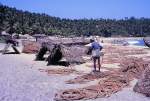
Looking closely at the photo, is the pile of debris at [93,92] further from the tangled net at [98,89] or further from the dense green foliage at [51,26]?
the dense green foliage at [51,26]

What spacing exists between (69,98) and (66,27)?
142 m

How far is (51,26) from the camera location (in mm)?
134625

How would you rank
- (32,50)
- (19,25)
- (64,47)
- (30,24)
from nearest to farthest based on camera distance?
(64,47) < (32,50) < (19,25) < (30,24)

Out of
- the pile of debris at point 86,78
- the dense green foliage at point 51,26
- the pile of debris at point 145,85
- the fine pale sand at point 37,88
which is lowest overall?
the fine pale sand at point 37,88

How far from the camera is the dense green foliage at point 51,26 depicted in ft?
317

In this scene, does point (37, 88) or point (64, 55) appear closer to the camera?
point (37, 88)

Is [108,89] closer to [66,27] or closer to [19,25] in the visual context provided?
[19,25]

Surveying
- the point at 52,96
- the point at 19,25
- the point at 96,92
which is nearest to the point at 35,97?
the point at 52,96

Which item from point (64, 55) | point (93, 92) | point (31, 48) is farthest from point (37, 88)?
point (31, 48)

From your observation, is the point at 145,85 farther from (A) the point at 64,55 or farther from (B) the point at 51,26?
(B) the point at 51,26

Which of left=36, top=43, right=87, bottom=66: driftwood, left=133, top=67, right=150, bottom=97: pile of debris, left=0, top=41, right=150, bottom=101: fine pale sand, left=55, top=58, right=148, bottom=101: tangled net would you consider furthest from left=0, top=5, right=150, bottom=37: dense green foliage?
left=133, top=67, right=150, bottom=97: pile of debris

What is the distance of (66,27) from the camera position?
152875mm

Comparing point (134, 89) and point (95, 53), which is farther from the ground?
point (95, 53)

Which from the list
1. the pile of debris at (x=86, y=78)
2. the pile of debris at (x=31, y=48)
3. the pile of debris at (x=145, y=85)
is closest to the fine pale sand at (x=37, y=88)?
the pile of debris at (x=145, y=85)
